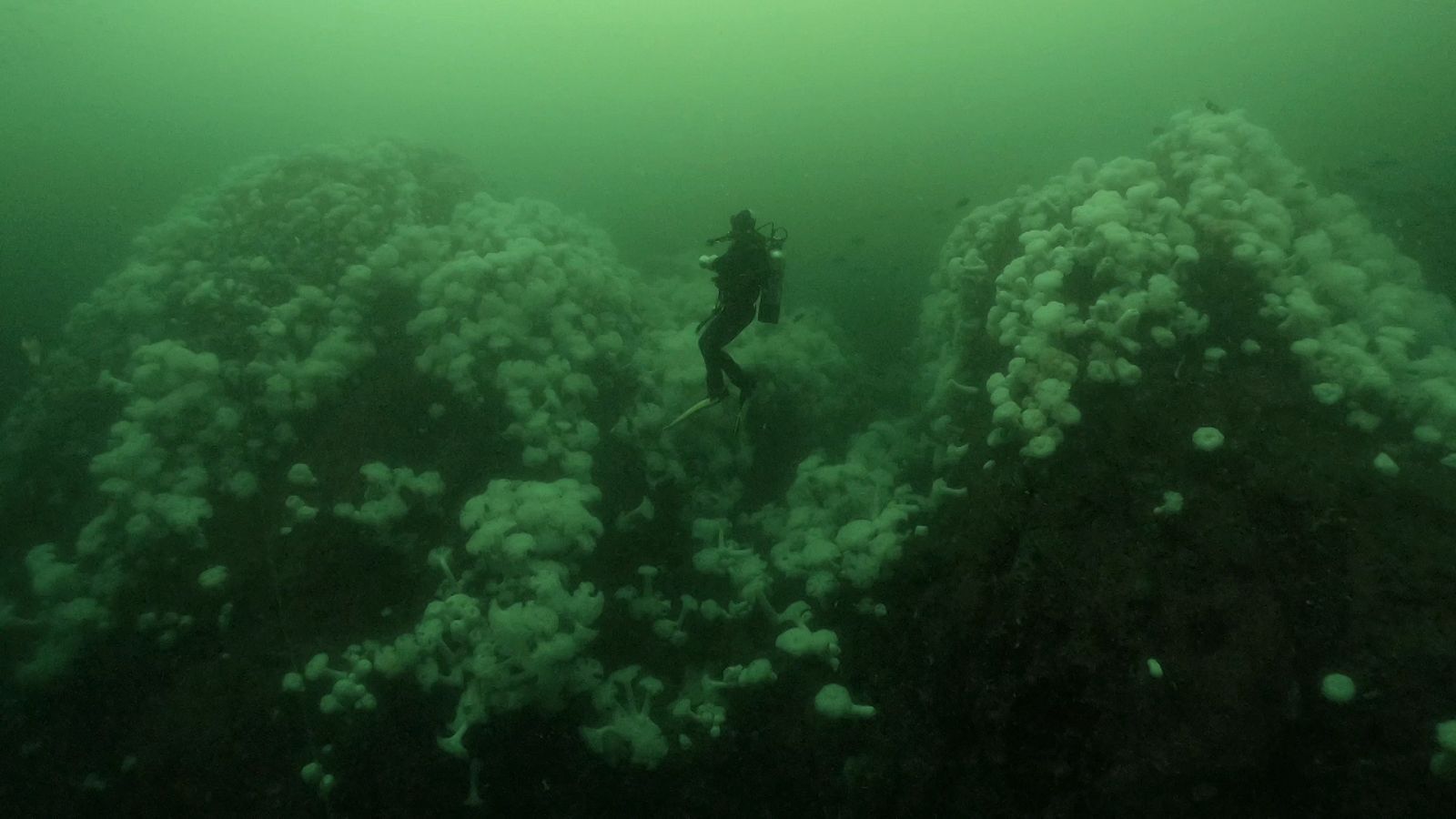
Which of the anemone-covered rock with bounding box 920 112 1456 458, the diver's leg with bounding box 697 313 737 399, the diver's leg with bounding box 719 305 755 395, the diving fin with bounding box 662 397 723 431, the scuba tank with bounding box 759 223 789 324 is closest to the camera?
the anemone-covered rock with bounding box 920 112 1456 458

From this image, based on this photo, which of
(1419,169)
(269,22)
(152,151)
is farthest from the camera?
(269,22)

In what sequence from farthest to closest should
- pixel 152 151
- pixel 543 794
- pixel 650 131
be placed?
pixel 650 131 → pixel 152 151 → pixel 543 794

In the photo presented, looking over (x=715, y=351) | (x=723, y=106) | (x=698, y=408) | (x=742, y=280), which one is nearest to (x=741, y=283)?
(x=742, y=280)

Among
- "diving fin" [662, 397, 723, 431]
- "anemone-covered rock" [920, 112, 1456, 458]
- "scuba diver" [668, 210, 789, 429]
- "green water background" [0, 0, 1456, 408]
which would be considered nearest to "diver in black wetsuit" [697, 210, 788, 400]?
"scuba diver" [668, 210, 789, 429]

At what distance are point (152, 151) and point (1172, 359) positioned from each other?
3674 centimetres

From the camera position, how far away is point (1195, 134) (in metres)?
7.11

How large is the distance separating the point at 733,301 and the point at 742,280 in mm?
266

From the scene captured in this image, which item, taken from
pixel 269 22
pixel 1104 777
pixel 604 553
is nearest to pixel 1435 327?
pixel 1104 777

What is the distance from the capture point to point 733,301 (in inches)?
277

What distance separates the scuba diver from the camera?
22.1 ft

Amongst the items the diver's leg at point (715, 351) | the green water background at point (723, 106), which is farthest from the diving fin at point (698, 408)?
the green water background at point (723, 106)

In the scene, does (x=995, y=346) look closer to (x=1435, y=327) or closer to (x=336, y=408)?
(x=1435, y=327)

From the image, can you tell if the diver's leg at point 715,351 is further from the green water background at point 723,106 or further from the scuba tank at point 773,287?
the green water background at point 723,106

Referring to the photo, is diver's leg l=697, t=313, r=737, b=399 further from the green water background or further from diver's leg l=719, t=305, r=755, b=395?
the green water background
